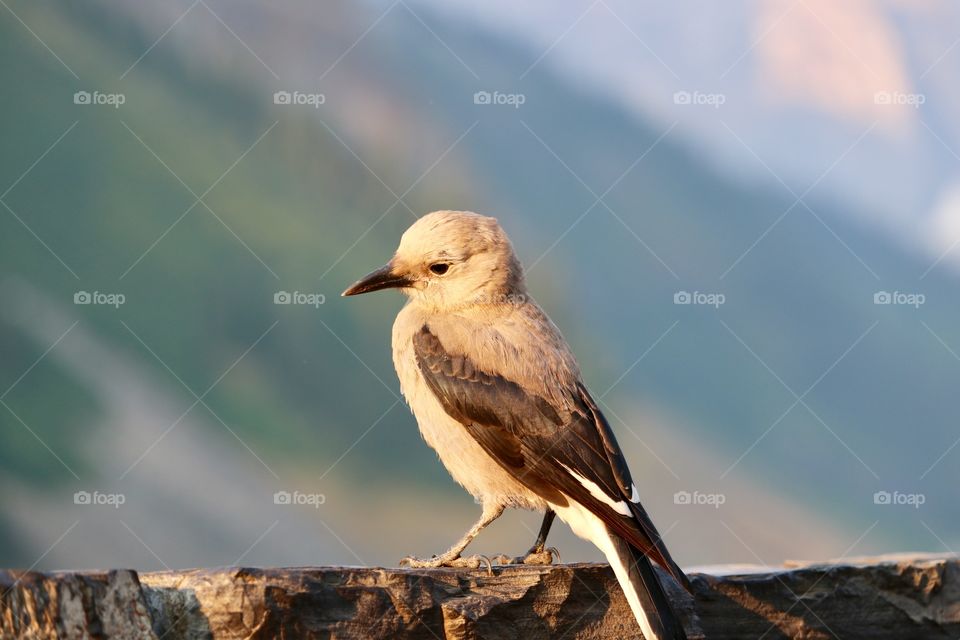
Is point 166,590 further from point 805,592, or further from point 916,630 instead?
point 916,630

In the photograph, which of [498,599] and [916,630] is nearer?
[498,599]

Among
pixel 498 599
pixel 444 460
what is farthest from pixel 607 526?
pixel 444 460

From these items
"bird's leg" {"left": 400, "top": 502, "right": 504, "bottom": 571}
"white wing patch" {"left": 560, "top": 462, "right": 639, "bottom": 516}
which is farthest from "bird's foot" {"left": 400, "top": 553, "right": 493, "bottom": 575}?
"white wing patch" {"left": 560, "top": 462, "right": 639, "bottom": 516}

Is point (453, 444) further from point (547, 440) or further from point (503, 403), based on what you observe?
point (547, 440)

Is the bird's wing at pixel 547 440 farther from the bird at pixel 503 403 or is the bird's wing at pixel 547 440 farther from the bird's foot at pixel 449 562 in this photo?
the bird's foot at pixel 449 562

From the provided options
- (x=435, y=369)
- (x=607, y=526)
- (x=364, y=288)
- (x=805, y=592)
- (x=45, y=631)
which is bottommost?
(x=805, y=592)

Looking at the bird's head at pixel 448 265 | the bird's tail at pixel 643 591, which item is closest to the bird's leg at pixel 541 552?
the bird's tail at pixel 643 591

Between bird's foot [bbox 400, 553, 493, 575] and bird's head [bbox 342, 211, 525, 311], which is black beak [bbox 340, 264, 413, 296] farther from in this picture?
bird's foot [bbox 400, 553, 493, 575]

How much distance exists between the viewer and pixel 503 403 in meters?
4.70

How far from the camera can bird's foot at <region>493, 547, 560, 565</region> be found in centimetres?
485

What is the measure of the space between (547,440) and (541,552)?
666 mm

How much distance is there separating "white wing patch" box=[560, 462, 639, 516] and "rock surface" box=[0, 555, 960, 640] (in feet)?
1.46

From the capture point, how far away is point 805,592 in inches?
210

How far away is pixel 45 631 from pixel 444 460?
6.27 feet
